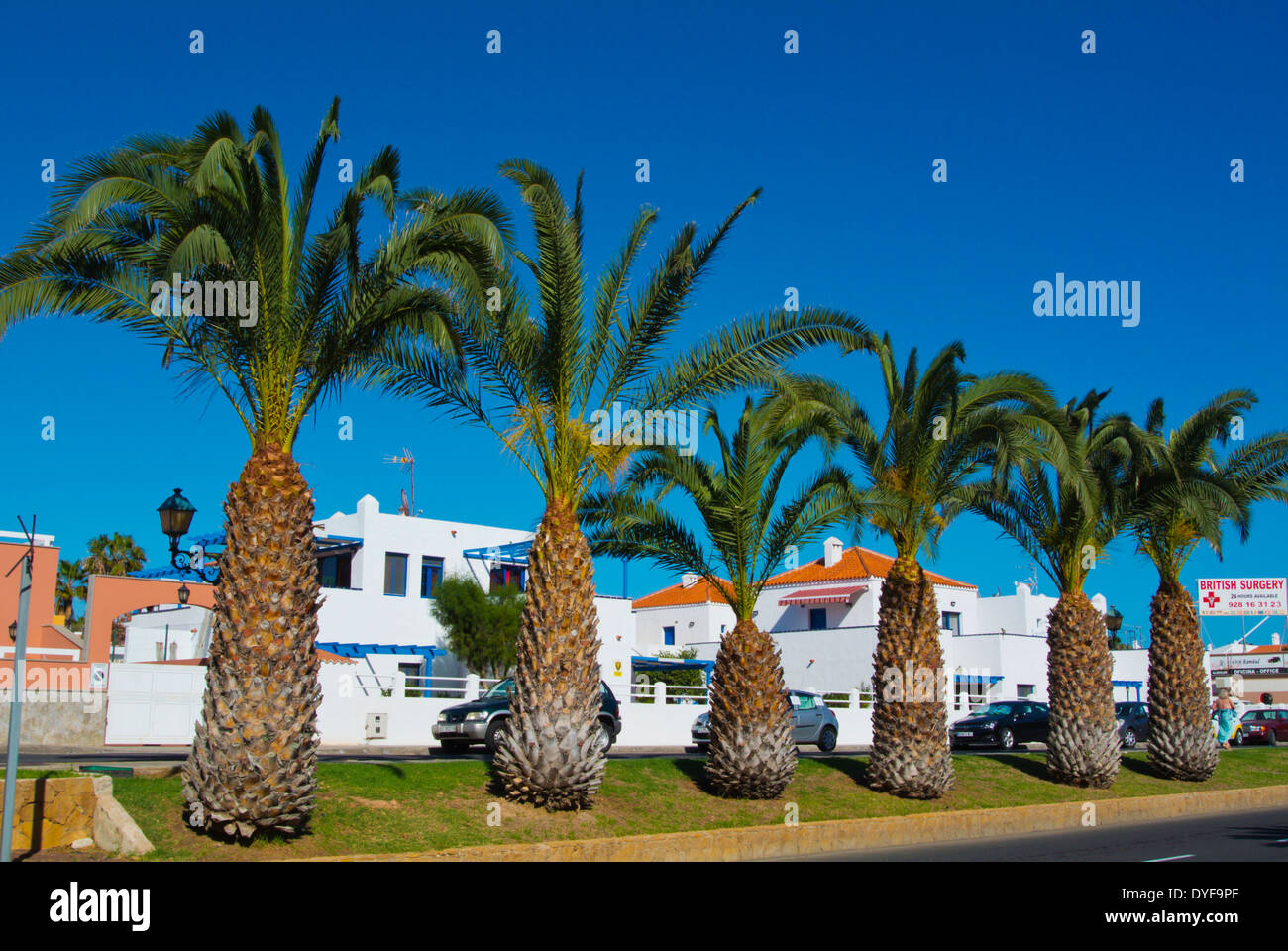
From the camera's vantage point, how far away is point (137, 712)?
24.8 metres

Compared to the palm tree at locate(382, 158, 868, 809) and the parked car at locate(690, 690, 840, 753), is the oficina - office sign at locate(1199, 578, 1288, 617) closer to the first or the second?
the parked car at locate(690, 690, 840, 753)

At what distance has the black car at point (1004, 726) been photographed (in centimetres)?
3012

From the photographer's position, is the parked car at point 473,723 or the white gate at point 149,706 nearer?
the parked car at point 473,723

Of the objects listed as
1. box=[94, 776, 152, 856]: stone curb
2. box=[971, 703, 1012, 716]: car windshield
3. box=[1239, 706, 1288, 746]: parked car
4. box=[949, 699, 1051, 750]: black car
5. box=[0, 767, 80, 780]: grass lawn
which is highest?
box=[0, 767, 80, 780]: grass lawn

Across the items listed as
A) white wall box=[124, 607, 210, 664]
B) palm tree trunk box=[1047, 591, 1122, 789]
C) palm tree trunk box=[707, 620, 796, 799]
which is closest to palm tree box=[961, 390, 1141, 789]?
palm tree trunk box=[1047, 591, 1122, 789]

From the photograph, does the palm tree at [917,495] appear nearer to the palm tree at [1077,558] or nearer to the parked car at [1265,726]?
the palm tree at [1077,558]

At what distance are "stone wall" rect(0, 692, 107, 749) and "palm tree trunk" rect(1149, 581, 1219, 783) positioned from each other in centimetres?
2231

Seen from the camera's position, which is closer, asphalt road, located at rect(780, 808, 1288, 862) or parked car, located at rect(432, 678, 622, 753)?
asphalt road, located at rect(780, 808, 1288, 862)

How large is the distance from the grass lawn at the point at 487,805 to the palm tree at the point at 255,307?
486 millimetres

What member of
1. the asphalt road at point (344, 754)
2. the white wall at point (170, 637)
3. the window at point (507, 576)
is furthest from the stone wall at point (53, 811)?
the window at point (507, 576)

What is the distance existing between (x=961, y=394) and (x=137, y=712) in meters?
18.7

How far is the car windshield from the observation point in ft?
101
